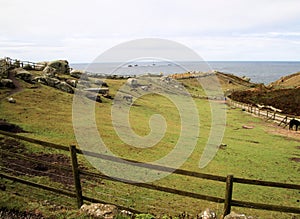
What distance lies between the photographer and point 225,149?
18766 mm

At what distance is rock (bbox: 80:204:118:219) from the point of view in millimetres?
6227

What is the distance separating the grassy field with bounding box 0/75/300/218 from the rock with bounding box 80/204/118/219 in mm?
321

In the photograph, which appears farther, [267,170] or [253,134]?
[253,134]

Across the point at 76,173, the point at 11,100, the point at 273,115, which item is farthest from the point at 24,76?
the point at 273,115

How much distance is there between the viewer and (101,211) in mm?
6344

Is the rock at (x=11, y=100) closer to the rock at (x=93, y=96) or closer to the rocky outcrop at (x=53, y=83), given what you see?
the rock at (x=93, y=96)

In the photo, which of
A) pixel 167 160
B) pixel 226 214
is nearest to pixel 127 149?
pixel 167 160

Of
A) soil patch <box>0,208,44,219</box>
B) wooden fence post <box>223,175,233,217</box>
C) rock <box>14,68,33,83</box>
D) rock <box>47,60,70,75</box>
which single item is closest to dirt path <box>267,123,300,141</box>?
wooden fence post <box>223,175,233,217</box>

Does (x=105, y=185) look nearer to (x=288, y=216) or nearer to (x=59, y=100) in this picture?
(x=288, y=216)

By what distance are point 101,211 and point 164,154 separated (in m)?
10.1

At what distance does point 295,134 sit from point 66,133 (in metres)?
21.5

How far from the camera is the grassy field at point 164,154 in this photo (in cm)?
935

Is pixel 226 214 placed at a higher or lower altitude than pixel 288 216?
higher

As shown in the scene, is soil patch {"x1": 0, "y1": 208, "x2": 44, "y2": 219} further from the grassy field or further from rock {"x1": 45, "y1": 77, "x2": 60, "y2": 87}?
rock {"x1": 45, "y1": 77, "x2": 60, "y2": 87}
